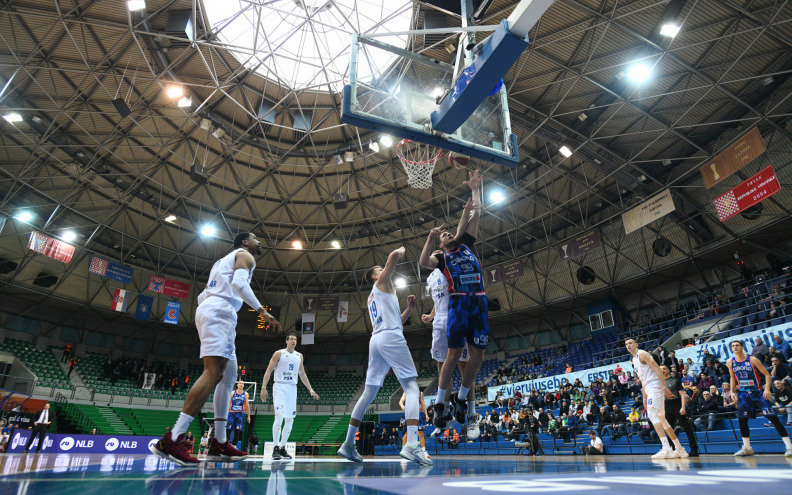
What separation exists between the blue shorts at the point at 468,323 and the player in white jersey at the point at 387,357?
534 millimetres

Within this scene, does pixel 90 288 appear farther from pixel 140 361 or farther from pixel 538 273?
pixel 538 273

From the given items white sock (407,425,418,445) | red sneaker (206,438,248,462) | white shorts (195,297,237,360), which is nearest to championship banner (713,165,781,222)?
white sock (407,425,418,445)

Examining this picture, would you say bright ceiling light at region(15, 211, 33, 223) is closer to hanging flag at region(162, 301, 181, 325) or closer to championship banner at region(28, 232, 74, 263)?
championship banner at region(28, 232, 74, 263)

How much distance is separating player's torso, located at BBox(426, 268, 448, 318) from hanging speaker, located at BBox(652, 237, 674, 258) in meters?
21.5

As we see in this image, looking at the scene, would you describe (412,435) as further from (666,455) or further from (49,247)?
(49,247)

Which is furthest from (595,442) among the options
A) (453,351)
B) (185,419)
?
(185,419)

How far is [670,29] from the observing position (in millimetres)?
12938

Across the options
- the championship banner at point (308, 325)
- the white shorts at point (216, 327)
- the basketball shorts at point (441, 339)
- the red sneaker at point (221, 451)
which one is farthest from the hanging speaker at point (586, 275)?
the white shorts at point (216, 327)

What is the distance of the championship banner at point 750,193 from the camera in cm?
1442

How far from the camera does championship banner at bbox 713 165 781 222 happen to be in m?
14.4

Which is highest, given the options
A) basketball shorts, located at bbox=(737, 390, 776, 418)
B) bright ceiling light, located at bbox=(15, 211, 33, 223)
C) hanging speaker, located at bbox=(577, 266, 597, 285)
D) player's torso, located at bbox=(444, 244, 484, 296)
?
Result: bright ceiling light, located at bbox=(15, 211, 33, 223)

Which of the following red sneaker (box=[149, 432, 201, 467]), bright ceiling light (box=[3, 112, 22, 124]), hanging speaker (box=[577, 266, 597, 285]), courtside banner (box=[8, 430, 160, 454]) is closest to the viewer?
red sneaker (box=[149, 432, 201, 467])

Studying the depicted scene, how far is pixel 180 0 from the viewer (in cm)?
1562

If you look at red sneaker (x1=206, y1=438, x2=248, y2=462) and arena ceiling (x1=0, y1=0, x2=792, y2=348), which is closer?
red sneaker (x1=206, y1=438, x2=248, y2=462)
